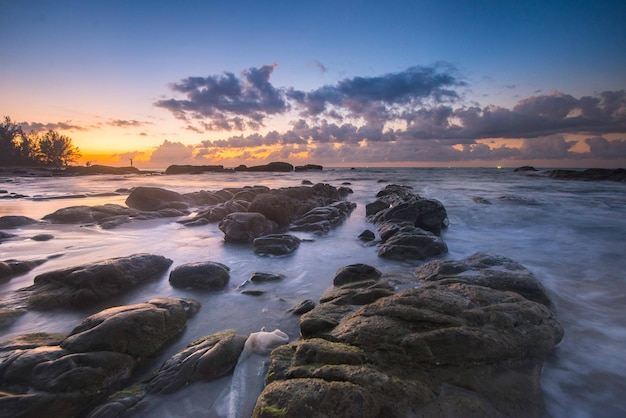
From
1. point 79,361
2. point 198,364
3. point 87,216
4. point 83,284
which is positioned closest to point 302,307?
point 198,364

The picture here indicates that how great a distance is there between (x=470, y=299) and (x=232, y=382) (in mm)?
2739

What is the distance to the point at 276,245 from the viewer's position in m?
7.89

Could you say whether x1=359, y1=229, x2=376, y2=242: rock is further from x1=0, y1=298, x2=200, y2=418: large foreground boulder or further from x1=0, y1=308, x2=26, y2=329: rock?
x1=0, y1=308, x2=26, y2=329: rock

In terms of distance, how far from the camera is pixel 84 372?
2.84 meters

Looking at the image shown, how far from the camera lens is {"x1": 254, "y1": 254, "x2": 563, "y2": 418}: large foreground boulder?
243 cm

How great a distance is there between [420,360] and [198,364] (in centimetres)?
215

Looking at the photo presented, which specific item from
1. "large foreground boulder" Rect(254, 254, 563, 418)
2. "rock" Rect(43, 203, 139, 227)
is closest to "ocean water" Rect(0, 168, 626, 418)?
"large foreground boulder" Rect(254, 254, 563, 418)

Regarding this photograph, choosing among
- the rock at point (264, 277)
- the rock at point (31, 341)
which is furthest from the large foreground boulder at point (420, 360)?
the rock at point (31, 341)

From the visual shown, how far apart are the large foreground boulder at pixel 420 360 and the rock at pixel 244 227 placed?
228 inches

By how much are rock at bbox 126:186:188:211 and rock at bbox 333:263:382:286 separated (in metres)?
11.4

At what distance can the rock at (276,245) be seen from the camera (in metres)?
7.78

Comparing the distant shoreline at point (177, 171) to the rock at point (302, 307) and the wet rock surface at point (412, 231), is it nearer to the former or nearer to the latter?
the wet rock surface at point (412, 231)

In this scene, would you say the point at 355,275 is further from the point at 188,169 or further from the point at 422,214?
the point at 188,169

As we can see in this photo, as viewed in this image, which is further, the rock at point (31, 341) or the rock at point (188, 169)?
the rock at point (188, 169)
